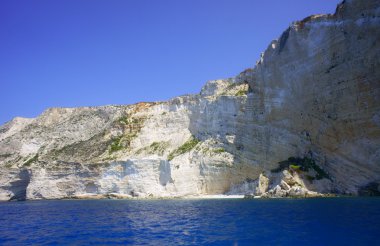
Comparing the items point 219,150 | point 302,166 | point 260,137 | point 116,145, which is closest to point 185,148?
point 219,150

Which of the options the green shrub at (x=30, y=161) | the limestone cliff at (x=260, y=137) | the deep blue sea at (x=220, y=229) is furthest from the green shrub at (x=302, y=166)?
the green shrub at (x=30, y=161)

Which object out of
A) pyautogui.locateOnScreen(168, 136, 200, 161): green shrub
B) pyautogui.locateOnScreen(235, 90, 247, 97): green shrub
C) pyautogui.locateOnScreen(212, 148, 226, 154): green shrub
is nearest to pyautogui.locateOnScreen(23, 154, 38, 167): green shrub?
pyautogui.locateOnScreen(168, 136, 200, 161): green shrub

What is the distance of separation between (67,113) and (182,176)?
4681cm

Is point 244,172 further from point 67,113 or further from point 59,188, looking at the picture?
point 67,113

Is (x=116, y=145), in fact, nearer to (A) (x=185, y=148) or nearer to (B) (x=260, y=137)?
(A) (x=185, y=148)

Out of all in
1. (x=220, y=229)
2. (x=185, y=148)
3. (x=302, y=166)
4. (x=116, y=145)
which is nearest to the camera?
(x=220, y=229)

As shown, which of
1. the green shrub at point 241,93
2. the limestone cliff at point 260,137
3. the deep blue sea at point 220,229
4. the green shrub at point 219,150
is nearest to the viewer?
the deep blue sea at point 220,229

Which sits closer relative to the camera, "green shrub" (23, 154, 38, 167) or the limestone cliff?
the limestone cliff

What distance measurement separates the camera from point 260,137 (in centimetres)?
A: 5297

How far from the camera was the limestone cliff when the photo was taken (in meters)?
45.0

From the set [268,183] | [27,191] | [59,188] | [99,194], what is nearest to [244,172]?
[268,183]

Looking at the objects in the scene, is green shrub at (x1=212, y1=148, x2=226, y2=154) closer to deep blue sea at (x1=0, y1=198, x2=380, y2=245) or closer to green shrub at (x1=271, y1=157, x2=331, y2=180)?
green shrub at (x1=271, y1=157, x2=331, y2=180)

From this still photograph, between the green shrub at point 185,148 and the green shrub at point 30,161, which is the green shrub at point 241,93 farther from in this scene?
the green shrub at point 30,161

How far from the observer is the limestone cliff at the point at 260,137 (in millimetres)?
44969
